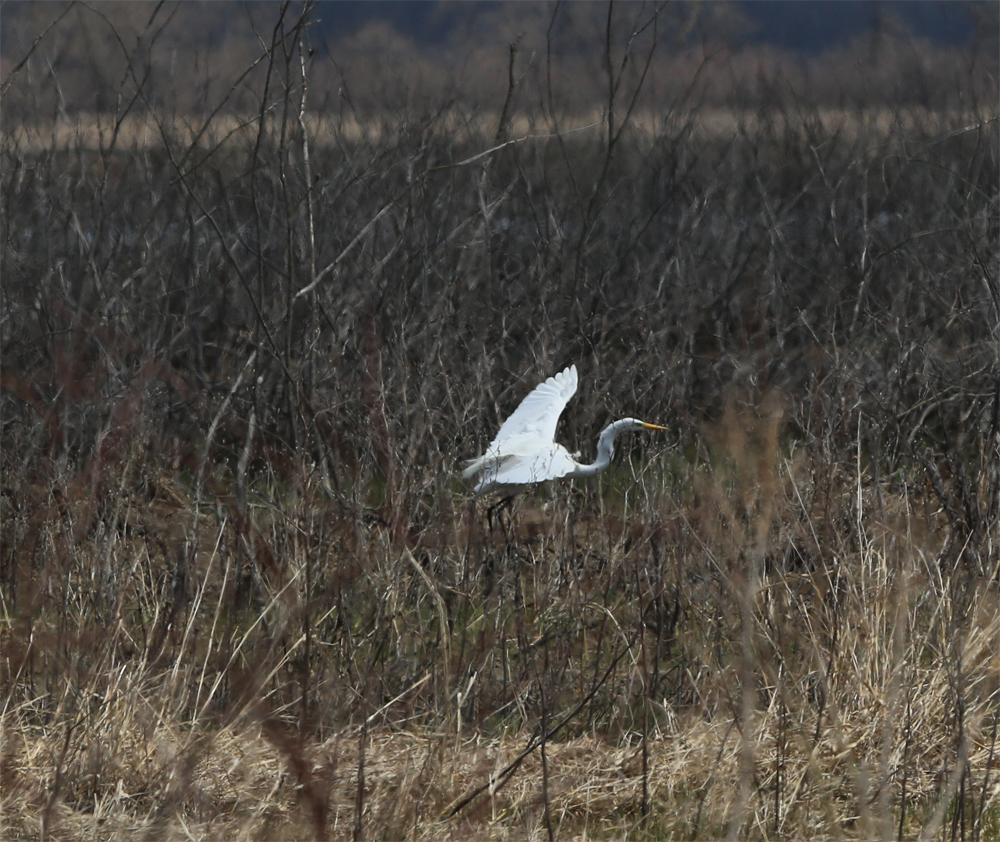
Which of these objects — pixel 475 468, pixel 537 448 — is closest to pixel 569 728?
pixel 475 468

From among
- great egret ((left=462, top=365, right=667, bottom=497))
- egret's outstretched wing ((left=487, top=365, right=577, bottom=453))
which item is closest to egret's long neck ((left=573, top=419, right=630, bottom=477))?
great egret ((left=462, top=365, right=667, bottom=497))

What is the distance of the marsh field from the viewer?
291 centimetres

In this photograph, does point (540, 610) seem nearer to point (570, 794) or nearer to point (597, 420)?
point (570, 794)

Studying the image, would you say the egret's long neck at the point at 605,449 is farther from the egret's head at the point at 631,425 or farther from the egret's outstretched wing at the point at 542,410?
the egret's outstretched wing at the point at 542,410

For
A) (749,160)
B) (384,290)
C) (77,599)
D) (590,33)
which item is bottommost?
(77,599)

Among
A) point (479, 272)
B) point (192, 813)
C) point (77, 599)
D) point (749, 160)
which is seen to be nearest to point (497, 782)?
point (192, 813)

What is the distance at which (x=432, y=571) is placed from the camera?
3.84 metres

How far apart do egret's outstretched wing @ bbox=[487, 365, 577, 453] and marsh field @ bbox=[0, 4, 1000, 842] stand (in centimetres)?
30

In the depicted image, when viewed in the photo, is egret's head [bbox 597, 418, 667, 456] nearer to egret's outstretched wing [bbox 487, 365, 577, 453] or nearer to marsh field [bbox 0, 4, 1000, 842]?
marsh field [bbox 0, 4, 1000, 842]

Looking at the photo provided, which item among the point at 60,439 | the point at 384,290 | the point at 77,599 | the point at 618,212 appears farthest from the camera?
the point at 618,212

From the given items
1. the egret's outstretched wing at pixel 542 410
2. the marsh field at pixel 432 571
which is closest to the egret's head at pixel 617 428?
the marsh field at pixel 432 571

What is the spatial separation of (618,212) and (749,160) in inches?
50.2

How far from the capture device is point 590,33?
8398 mm

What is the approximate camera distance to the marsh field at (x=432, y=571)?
291 cm
